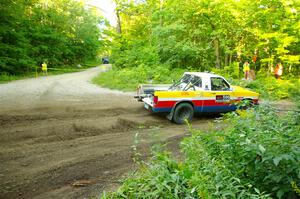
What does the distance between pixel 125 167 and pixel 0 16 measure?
782 inches

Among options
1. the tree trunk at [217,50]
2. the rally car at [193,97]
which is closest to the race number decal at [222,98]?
the rally car at [193,97]

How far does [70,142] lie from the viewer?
6312 millimetres

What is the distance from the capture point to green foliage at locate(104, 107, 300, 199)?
2346 mm

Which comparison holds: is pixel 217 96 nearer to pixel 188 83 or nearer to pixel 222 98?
pixel 222 98

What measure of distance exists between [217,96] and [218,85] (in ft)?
1.53

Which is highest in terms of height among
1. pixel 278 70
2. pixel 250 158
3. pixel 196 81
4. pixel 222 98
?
pixel 278 70

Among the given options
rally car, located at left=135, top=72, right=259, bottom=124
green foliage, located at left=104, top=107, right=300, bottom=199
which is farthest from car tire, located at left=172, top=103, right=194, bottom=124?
green foliage, located at left=104, top=107, right=300, bottom=199

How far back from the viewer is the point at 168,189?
2717 mm

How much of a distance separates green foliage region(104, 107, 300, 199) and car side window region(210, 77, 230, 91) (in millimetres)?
5044

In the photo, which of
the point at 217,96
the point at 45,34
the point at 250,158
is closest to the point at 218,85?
the point at 217,96

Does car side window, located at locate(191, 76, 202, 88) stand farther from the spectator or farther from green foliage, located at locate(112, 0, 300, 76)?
the spectator

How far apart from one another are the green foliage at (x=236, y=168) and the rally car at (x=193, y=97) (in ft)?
14.2

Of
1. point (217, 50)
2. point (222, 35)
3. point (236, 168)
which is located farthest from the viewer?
point (217, 50)

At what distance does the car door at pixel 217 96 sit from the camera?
8516mm
